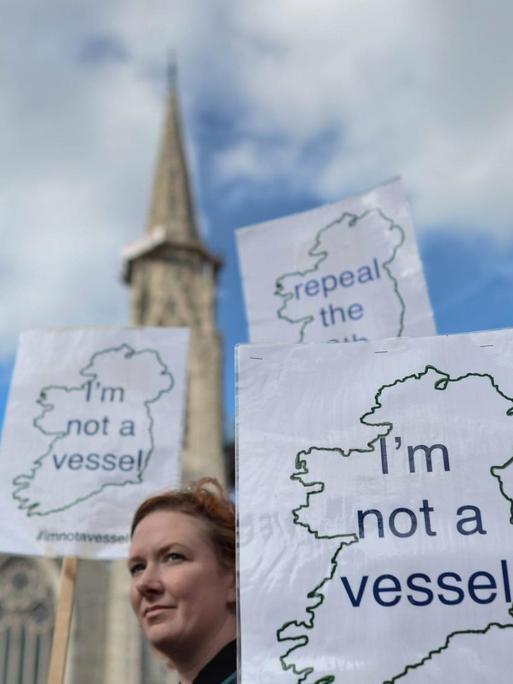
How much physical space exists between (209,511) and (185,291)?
27.3m

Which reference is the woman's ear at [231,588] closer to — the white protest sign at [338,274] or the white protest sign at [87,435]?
the white protest sign at [87,435]

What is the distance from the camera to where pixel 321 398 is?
2.44 m

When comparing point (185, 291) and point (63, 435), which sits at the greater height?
point (185, 291)

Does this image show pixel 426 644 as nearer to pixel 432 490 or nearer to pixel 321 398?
pixel 432 490

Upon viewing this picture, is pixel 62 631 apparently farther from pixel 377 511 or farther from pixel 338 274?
pixel 338 274

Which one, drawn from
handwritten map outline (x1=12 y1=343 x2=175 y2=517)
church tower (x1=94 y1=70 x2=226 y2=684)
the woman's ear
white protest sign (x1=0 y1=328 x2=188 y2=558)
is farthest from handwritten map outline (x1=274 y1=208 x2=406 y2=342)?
church tower (x1=94 y1=70 x2=226 y2=684)

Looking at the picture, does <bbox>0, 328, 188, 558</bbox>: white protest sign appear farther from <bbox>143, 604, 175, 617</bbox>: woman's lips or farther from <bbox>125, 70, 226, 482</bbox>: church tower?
<bbox>125, 70, 226, 482</bbox>: church tower

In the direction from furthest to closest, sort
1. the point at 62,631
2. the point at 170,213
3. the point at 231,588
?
the point at 170,213 < the point at 62,631 < the point at 231,588

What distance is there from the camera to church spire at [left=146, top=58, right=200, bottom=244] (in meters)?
32.6

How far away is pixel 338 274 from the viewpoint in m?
4.86

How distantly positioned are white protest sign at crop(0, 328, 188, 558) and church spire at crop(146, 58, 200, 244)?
2714 centimetres

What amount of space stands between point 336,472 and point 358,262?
8.65 ft

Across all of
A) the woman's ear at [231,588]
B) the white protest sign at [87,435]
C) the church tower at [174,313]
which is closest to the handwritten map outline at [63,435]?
the white protest sign at [87,435]

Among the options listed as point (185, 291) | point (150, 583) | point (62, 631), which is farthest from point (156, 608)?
point (185, 291)
